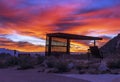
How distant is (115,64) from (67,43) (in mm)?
23587

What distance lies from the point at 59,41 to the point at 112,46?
1050cm

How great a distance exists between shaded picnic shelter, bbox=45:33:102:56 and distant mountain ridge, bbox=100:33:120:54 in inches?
164

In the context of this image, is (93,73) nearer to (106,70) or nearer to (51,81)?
(106,70)

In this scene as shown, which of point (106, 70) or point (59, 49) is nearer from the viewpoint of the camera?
point (106, 70)

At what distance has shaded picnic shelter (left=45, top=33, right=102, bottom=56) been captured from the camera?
57.7 metres

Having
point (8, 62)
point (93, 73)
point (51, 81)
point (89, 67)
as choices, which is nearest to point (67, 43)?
point (8, 62)

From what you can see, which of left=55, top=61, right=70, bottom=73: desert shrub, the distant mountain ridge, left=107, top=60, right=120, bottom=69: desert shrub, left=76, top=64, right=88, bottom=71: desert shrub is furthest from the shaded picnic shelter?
left=55, top=61, right=70, bottom=73: desert shrub

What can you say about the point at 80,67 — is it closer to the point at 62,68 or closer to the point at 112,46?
the point at 62,68

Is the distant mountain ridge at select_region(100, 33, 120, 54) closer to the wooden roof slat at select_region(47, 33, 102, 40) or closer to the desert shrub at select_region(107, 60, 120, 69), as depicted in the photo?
the wooden roof slat at select_region(47, 33, 102, 40)

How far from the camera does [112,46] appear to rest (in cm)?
6419

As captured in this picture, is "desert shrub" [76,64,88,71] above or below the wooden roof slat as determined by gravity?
below

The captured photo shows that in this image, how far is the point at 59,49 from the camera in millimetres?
59906

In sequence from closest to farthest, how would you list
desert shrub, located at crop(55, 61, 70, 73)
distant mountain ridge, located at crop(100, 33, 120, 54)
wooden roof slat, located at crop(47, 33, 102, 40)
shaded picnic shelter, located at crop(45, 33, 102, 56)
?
1. desert shrub, located at crop(55, 61, 70, 73)
2. wooden roof slat, located at crop(47, 33, 102, 40)
3. shaded picnic shelter, located at crop(45, 33, 102, 56)
4. distant mountain ridge, located at crop(100, 33, 120, 54)

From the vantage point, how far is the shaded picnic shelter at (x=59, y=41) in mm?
57653
